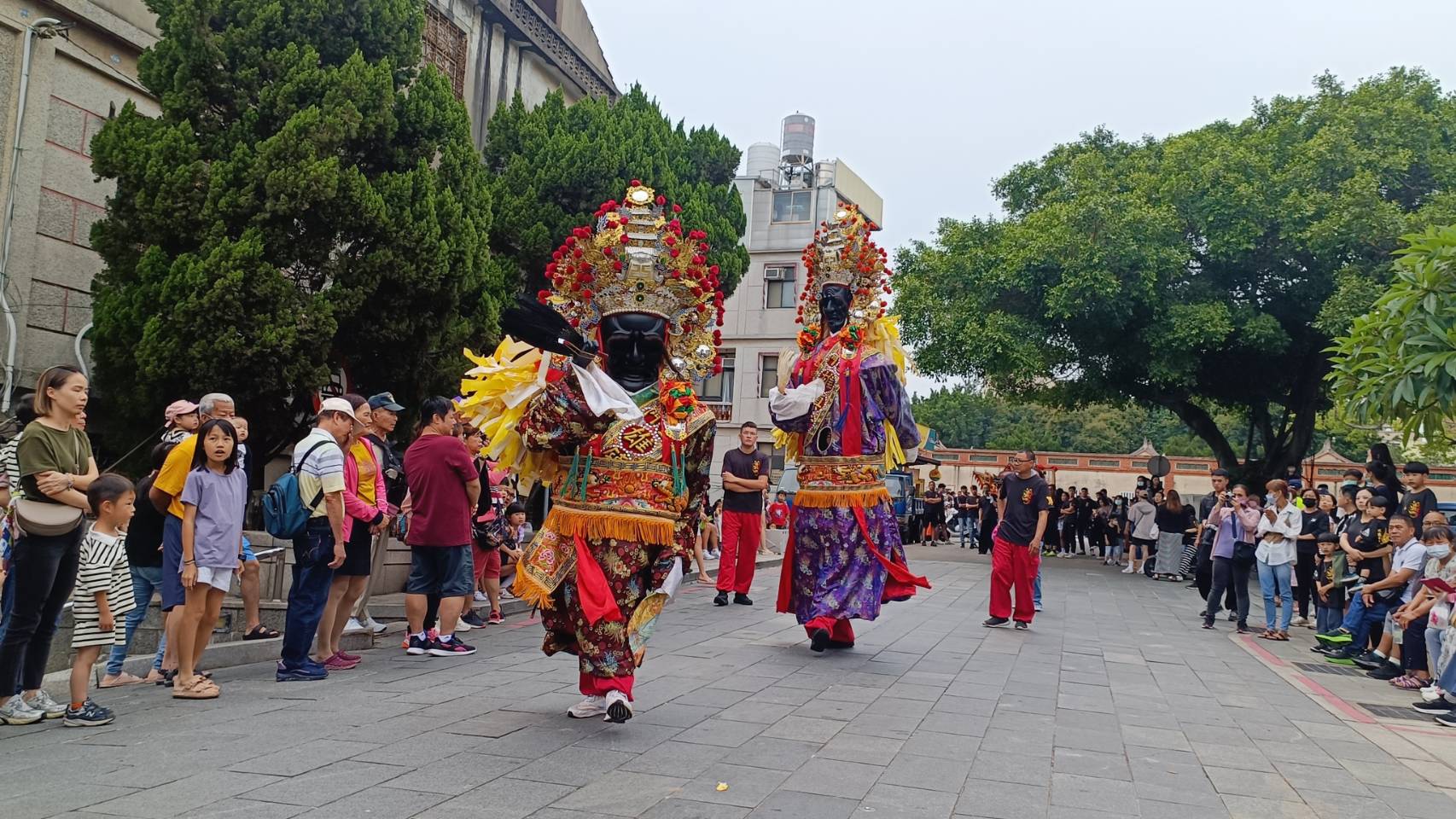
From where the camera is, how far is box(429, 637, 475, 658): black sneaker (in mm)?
7738

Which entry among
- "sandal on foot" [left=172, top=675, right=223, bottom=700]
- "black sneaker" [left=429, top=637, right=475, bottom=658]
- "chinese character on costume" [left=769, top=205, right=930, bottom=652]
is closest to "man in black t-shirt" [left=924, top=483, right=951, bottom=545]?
"chinese character on costume" [left=769, top=205, right=930, bottom=652]

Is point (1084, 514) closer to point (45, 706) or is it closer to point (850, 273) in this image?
point (850, 273)

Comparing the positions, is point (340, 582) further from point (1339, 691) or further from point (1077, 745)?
point (1339, 691)

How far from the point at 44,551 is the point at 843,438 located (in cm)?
522

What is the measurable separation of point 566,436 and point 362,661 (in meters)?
2.76

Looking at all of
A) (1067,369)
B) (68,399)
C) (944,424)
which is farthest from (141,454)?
(944,424)

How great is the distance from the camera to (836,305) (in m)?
8.55

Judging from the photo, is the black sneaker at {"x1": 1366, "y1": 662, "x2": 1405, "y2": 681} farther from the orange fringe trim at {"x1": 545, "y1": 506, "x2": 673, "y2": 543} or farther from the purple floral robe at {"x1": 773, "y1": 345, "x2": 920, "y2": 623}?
the orange fringe trim at {"x1": 545, "y1": 506, "x2": 673, "y2": 543}

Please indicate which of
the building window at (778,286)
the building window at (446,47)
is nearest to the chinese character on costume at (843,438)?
the building window at (446,47)

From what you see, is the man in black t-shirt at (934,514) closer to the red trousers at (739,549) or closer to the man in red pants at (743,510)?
the red trousers at (739,549)

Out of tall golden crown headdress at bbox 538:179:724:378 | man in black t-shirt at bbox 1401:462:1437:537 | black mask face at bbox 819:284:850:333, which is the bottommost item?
man in black t-shirt at bbox 1401:462:1437:537

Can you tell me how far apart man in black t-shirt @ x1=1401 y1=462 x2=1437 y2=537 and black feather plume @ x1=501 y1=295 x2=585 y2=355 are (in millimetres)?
7996

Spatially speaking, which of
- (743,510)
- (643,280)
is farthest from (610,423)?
(743,510)

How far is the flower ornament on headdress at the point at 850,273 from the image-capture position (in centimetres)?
859
